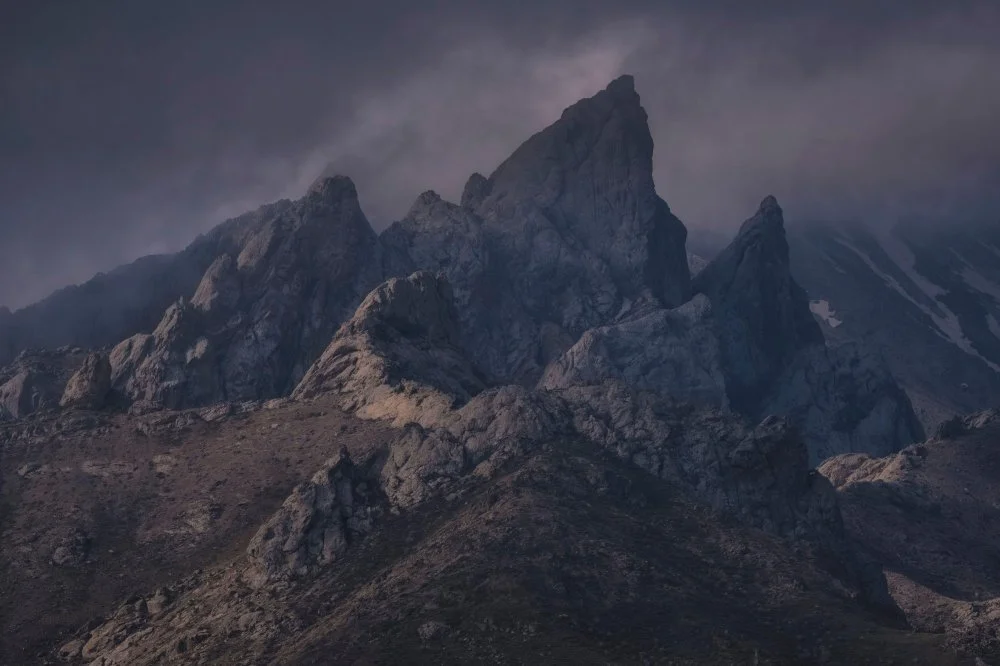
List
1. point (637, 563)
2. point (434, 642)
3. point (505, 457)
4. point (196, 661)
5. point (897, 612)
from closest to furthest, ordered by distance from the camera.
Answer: point (434, 642) < point (196, 661) < point (637, 563) < point (897, 612) < point (505, 457)

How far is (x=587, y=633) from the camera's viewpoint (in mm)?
141125

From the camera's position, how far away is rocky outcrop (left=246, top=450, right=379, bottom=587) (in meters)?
172

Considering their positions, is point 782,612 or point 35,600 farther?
point 35,600

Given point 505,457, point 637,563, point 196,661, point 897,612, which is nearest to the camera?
point 196,661

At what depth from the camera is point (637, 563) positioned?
16050 cm

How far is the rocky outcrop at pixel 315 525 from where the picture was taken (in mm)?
172375

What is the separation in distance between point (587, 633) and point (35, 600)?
83.4 metres

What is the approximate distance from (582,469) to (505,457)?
11605mm

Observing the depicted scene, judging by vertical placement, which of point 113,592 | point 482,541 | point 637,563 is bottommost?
point 637,563

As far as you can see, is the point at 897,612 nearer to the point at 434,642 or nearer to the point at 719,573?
the point at 719,573

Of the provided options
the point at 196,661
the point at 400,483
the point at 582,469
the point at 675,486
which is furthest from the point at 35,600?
the point at 675,486

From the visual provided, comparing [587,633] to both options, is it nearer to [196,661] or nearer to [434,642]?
[434,642]

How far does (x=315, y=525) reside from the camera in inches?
7062

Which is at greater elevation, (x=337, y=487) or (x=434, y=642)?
(x=337, y=487)
